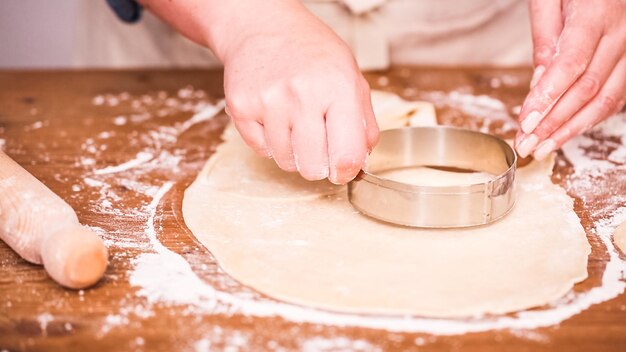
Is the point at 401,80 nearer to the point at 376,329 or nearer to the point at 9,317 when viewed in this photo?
the point at 376,329

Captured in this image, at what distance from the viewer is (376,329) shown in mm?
833

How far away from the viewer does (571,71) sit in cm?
115

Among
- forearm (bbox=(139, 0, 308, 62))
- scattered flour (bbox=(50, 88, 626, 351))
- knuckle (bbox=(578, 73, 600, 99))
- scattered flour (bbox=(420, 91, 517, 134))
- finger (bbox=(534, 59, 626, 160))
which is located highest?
forearm (bbox=(139, 0, 308, 62))

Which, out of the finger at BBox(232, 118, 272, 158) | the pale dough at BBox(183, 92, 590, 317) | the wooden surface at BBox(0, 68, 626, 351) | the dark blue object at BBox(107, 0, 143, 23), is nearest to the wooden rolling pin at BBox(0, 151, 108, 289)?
the wooden surface at BBox(0, 68, 626, 351)

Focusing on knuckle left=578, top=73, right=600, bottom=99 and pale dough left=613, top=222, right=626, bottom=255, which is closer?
pale dough left=613, top=222, right=626, bottom=255

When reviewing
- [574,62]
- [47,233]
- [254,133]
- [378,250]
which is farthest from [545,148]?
[47,233]

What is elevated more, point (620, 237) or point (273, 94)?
point (273, 94)

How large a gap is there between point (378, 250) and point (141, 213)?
393mm

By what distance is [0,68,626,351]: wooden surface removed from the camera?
0.82 metres

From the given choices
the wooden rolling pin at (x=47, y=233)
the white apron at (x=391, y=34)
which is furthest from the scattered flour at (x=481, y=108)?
the wooden rolling pin at (x=47, y=233)

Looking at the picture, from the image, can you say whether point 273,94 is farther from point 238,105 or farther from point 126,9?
point 126,9

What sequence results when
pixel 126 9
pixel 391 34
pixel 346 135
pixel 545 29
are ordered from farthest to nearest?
pixel 391 34
pixel 126 9
pixel 545 29
pixel 346 135

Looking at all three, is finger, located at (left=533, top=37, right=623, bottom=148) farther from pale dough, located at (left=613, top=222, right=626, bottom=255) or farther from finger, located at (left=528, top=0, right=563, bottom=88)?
pale dough, located at (left=613, top=222, right=626, bottom=255)

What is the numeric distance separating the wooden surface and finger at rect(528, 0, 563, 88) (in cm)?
20
